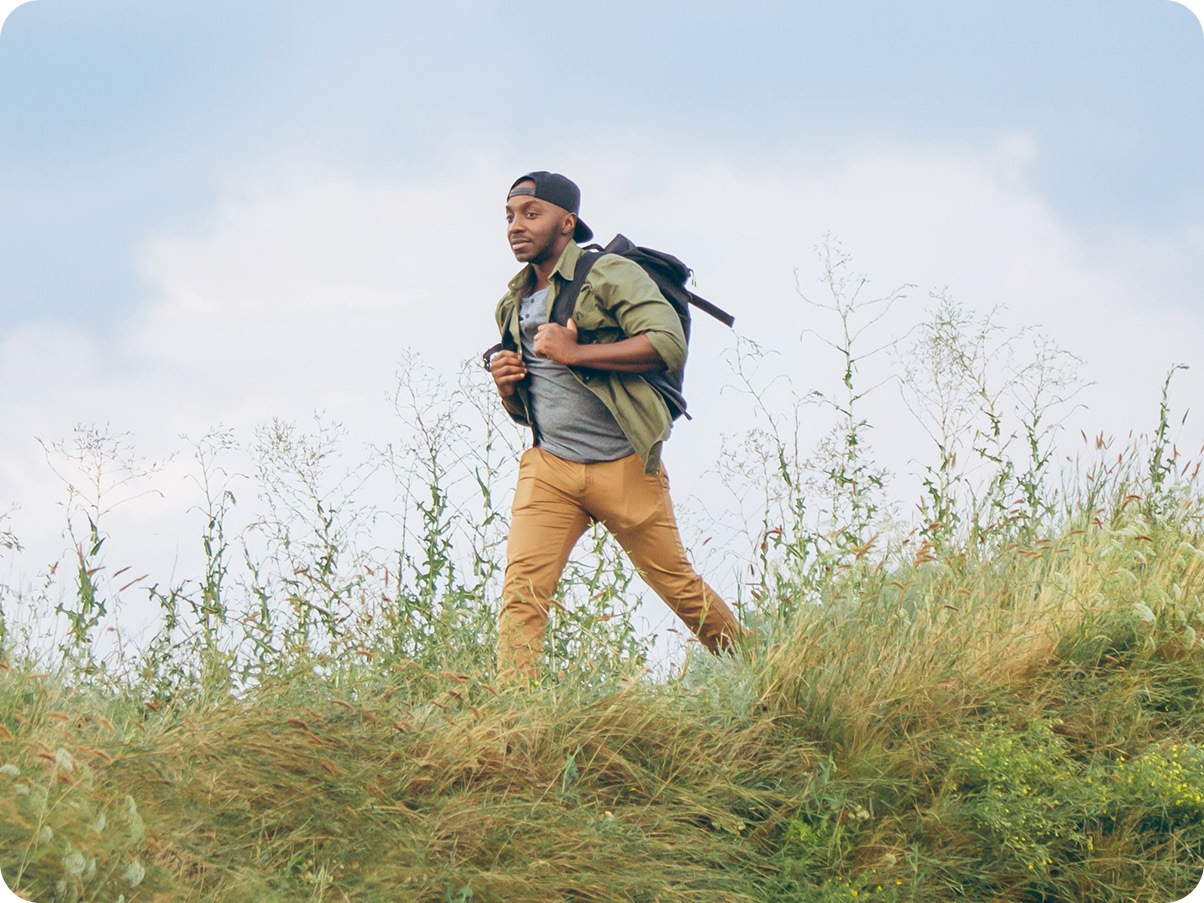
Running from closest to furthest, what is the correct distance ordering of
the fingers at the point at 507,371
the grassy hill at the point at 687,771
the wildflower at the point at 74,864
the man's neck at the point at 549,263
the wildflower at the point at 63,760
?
1. the wildflower at the point at 74,864
2. the wildflower at the point at 63,760
3. the grassy hill at the point at 687,771
4. the fingers at the point at 507,371
5. the man's neck at the point at 549,263


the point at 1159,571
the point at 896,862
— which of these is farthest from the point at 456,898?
the point at 1159,571

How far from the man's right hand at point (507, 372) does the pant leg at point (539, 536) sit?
0.31 m

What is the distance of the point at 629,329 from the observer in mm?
5379

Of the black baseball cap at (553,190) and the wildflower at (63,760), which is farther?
the black baseball cap at (553,190)

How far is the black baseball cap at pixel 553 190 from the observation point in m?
5.59

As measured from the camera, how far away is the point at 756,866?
421 centimetres

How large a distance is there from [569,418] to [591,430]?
0.11 metres

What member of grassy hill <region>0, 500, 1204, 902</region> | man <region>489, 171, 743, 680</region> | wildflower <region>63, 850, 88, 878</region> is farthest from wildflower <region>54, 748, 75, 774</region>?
man <region>489, 171, 743, 680</region>

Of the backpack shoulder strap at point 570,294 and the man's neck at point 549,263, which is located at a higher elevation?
the man's neck at point 549,263

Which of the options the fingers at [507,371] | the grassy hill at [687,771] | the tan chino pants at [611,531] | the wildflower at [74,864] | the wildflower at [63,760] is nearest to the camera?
the wildflower at [74,864]

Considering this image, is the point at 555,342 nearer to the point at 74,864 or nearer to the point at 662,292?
the point at 662,292

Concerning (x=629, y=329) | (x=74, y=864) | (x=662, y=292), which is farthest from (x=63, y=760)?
(x=662, y=292)

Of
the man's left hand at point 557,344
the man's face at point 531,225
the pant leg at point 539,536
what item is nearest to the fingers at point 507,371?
the man's left hand at point 557,344

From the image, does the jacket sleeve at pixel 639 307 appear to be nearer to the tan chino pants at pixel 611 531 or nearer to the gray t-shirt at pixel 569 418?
the gray t-shirt at pixel 569 418
